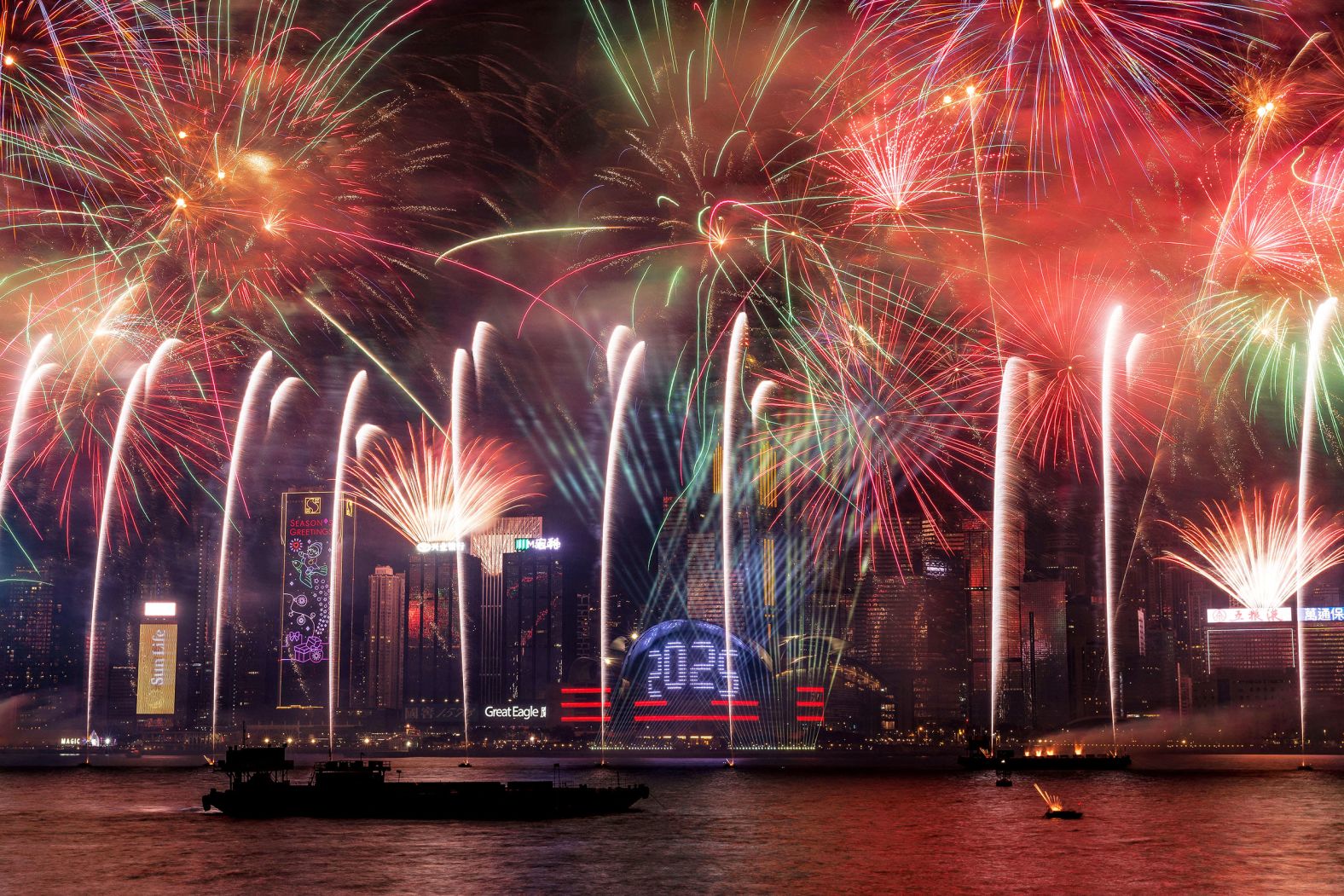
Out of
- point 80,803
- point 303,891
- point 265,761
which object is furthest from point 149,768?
point 303,891

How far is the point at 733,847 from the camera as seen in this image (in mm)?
82125

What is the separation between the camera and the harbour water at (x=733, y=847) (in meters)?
67.9

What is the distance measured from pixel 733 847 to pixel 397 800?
38.5 metres

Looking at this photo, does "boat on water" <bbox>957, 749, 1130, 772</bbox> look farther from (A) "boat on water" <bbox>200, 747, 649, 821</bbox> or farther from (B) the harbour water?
(A) "boat on water" <bbox>200, 747, 649, 821</bbox>

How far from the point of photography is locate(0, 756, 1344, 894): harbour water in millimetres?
67875

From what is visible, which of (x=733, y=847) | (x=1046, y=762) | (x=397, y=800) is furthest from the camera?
(x=1046, y=762)

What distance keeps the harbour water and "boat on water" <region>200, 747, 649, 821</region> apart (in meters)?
2.95

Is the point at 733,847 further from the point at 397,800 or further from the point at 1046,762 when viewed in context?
the point at 1046,762

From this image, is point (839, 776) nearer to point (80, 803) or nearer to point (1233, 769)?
point (1233, 769)

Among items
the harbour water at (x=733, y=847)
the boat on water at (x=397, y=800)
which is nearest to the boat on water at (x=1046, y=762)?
the harbour water at (x=733, y=847)

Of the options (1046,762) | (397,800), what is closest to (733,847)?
(397,800)

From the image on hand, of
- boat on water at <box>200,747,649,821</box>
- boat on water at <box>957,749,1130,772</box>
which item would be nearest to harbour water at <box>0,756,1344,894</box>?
boat on water at <box>200,747,649,821</box>

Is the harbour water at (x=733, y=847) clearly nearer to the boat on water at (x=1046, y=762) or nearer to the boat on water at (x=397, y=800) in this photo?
the boat on water at (x=397, y=800)

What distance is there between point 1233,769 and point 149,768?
145672 millimetres
